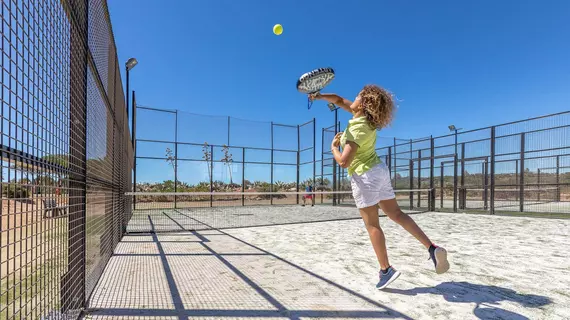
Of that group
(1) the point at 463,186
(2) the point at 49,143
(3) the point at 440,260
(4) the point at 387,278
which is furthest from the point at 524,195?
(2) the point at 49,143

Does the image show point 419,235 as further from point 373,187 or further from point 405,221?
point 373,187

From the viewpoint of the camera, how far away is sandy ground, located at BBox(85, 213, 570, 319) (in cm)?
218

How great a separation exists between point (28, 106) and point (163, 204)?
15.4 meters

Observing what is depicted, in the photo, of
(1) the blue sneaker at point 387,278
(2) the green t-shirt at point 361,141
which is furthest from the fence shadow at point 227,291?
(2) the green t-shirt at point 361,141

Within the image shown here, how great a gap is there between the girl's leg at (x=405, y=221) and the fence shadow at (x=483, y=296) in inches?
15.0

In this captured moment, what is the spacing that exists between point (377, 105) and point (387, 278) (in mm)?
1383

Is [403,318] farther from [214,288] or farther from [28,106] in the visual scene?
[28,106]

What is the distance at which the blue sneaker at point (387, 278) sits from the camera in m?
2.55

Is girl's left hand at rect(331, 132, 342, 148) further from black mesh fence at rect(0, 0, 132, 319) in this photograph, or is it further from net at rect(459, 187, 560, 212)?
net at rect(459, 187, 560, 212)

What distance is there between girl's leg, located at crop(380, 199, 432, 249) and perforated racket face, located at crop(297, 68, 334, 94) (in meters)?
1.30

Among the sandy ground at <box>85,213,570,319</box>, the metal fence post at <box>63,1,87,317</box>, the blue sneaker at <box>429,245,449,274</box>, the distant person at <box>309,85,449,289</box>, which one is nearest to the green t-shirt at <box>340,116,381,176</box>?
the distant person at <box>309,85,449,289</box>

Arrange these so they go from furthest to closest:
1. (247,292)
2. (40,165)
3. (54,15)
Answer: (247,292), (54,15), (40,165)

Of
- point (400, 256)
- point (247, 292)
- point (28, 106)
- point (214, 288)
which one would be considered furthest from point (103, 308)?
point (400, 256)

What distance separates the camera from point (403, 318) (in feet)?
6.77
